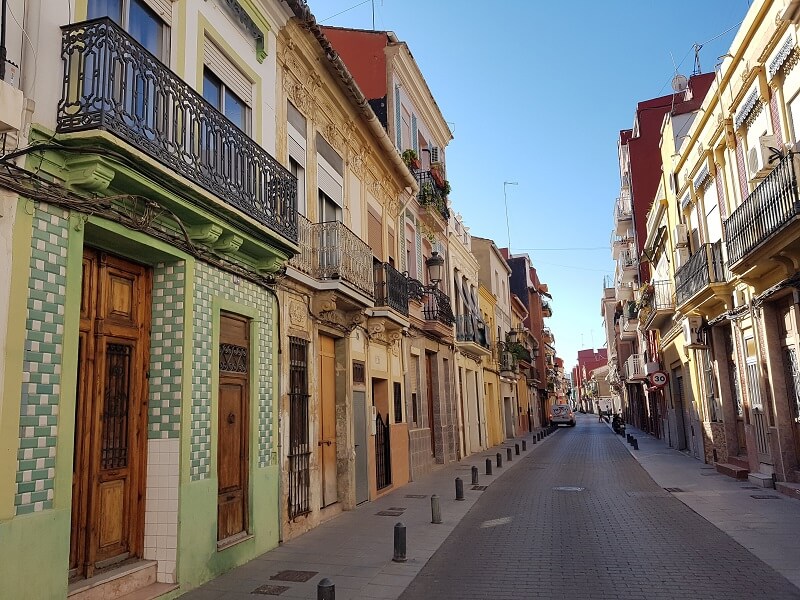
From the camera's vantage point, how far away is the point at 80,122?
5066 millimetres

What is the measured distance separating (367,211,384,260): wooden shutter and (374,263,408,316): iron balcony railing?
68 centimetres

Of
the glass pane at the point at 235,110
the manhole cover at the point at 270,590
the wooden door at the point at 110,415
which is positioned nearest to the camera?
the wooden door at the point at 110,415

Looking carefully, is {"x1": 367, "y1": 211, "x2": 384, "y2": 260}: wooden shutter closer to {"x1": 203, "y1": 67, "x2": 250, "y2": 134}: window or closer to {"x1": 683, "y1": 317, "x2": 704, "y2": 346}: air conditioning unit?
{"x1": 203, "y1": 67, "x2": 250, "y2": 134}: window

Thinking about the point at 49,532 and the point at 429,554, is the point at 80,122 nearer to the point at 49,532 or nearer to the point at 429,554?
the point at 49,532

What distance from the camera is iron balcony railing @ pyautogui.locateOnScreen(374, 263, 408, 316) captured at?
13297 millimetres

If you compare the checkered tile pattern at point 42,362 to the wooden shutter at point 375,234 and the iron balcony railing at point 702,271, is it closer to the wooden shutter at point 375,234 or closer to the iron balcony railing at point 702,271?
the wooden shutter at point 375,234

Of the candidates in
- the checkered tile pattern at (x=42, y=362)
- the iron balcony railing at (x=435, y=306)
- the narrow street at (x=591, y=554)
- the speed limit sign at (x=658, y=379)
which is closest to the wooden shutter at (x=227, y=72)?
the checkered tile pattern at (x=42, y=362)

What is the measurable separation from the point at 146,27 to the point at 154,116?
1560mm

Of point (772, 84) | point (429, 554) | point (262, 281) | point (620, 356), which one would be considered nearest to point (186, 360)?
point (262, 281)

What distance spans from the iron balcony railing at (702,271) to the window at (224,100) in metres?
11.0

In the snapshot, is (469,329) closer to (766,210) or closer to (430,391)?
(430,391)

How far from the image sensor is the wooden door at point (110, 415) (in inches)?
223

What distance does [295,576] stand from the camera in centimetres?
688

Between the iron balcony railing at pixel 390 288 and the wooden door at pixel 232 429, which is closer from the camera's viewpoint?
the wooden door at pixel 232 429
